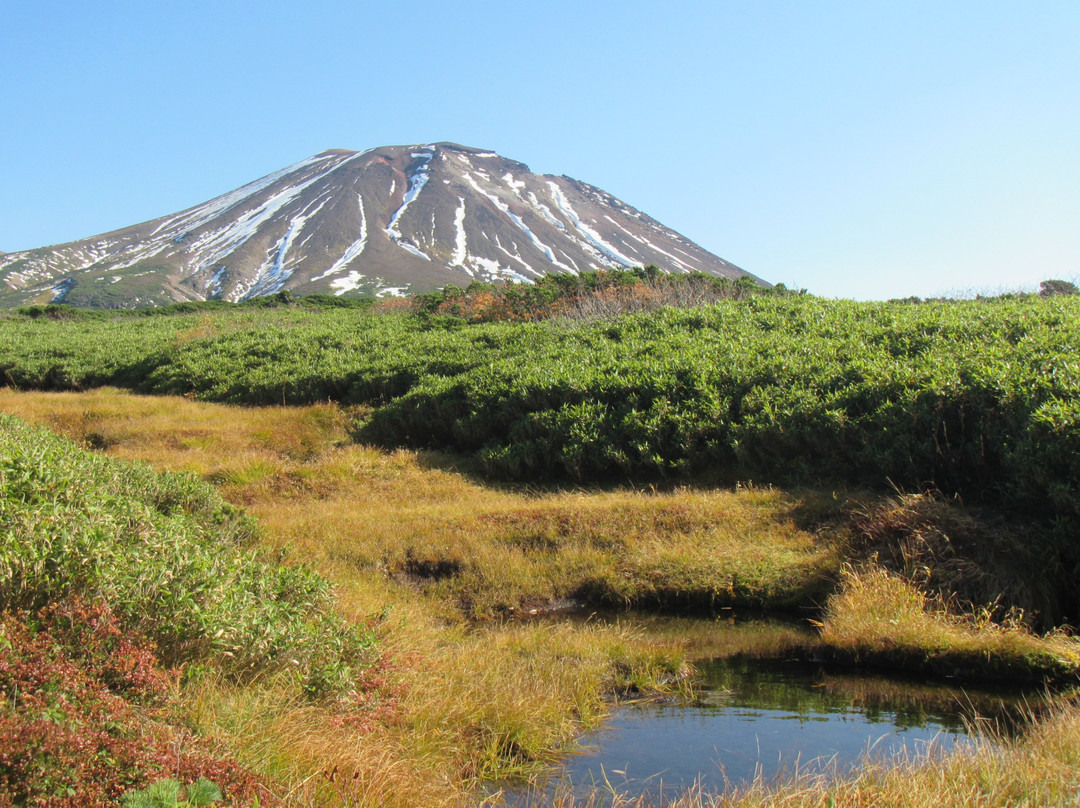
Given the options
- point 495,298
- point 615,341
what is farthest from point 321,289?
point 615,341

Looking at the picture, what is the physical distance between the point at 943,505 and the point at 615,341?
1064cm

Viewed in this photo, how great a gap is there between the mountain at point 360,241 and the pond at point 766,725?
9302 cm

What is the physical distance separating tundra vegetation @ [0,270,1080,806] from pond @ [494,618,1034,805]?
322 millimetres

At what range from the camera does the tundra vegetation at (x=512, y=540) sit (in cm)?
447

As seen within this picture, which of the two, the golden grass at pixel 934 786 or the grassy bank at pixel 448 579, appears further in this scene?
the grassy bank at pixel 448 579

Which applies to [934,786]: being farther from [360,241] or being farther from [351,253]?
[360,241]

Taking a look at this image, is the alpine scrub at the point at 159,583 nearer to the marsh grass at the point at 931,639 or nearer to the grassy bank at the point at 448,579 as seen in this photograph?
the grassy bank at the point at 448,579

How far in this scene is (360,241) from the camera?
13125cm

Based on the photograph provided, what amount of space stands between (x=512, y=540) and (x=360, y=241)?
418 feet

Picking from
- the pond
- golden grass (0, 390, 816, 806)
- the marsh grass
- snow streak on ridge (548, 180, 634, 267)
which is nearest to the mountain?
snow streak on ridge (548, 180, 634, 267)

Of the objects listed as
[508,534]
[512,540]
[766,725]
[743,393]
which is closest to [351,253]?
[743,393]

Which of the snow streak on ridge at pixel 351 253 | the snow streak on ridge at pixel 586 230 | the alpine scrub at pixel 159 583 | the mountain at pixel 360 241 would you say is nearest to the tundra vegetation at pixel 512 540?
the alpine scrub at pixel 159 583

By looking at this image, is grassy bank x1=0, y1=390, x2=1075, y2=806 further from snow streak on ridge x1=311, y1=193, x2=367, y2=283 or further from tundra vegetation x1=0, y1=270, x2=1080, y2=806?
snow streak on ridge x1=311, y1=193, x2=367, y2=283

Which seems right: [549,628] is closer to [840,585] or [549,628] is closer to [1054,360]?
[840,585]
